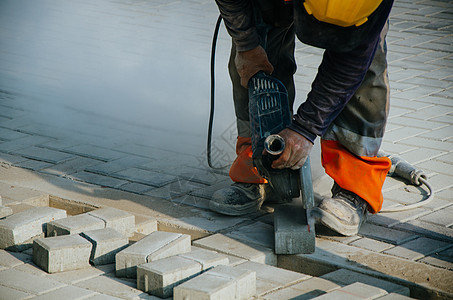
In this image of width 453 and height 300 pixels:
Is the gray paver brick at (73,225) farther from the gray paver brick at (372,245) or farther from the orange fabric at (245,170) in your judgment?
the gray paver brick at (372,245)

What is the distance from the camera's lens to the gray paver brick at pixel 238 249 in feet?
9.88

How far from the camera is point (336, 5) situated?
2.57 metres

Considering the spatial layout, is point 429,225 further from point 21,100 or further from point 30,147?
point 21,100

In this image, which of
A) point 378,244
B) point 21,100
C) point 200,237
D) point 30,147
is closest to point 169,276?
point 200,237

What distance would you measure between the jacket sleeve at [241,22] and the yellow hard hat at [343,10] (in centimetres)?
68

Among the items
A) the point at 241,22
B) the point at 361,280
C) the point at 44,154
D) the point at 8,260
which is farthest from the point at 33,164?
the point at 361,280

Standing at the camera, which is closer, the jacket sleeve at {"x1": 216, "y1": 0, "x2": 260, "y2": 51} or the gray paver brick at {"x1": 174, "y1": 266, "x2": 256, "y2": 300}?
the gray paver brick at {"x1": 174, "y1": 266, "x2": 256, "y2": 300}

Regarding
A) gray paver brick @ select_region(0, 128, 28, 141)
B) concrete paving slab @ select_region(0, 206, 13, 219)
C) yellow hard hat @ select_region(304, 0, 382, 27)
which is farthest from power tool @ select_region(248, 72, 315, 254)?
gray paver brick @ select_region(0, 128, 28, 141)

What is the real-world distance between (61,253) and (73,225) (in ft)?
0.89

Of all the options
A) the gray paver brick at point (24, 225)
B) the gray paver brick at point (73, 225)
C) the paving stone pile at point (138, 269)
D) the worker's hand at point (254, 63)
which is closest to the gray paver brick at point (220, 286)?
the paving stone pile at point (138, 269)

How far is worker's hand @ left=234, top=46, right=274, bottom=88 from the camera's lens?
11.1ft

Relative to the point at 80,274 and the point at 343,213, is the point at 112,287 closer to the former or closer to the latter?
the point at 80,274

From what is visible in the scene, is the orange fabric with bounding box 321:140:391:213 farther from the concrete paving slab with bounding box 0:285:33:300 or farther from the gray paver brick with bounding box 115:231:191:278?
the concrete paving slab with bounding box 0:285:33:300

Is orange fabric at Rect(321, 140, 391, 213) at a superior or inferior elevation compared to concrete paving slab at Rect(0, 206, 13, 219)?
superior
